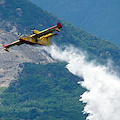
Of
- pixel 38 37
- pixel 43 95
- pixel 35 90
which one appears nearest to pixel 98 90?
pixel 43 95

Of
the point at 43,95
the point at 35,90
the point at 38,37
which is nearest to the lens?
the point at 38,37

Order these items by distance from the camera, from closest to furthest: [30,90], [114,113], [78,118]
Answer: [114,113], [78,118], [30,90]

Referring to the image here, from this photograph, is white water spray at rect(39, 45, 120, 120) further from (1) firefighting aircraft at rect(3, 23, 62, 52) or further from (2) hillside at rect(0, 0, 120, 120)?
(1) firefighting aircraft at rect(3, 23, 62, 52)

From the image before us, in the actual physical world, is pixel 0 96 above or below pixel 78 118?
above

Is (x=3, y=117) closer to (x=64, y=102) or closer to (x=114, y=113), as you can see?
(x=64, y=102)

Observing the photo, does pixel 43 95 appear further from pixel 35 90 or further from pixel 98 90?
pixel 98 90

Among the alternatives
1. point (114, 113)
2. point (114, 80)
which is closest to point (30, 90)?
point (114, 80)

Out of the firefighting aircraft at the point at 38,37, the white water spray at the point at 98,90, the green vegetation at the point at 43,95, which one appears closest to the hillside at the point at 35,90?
the green vegetation at the point at 43,95
